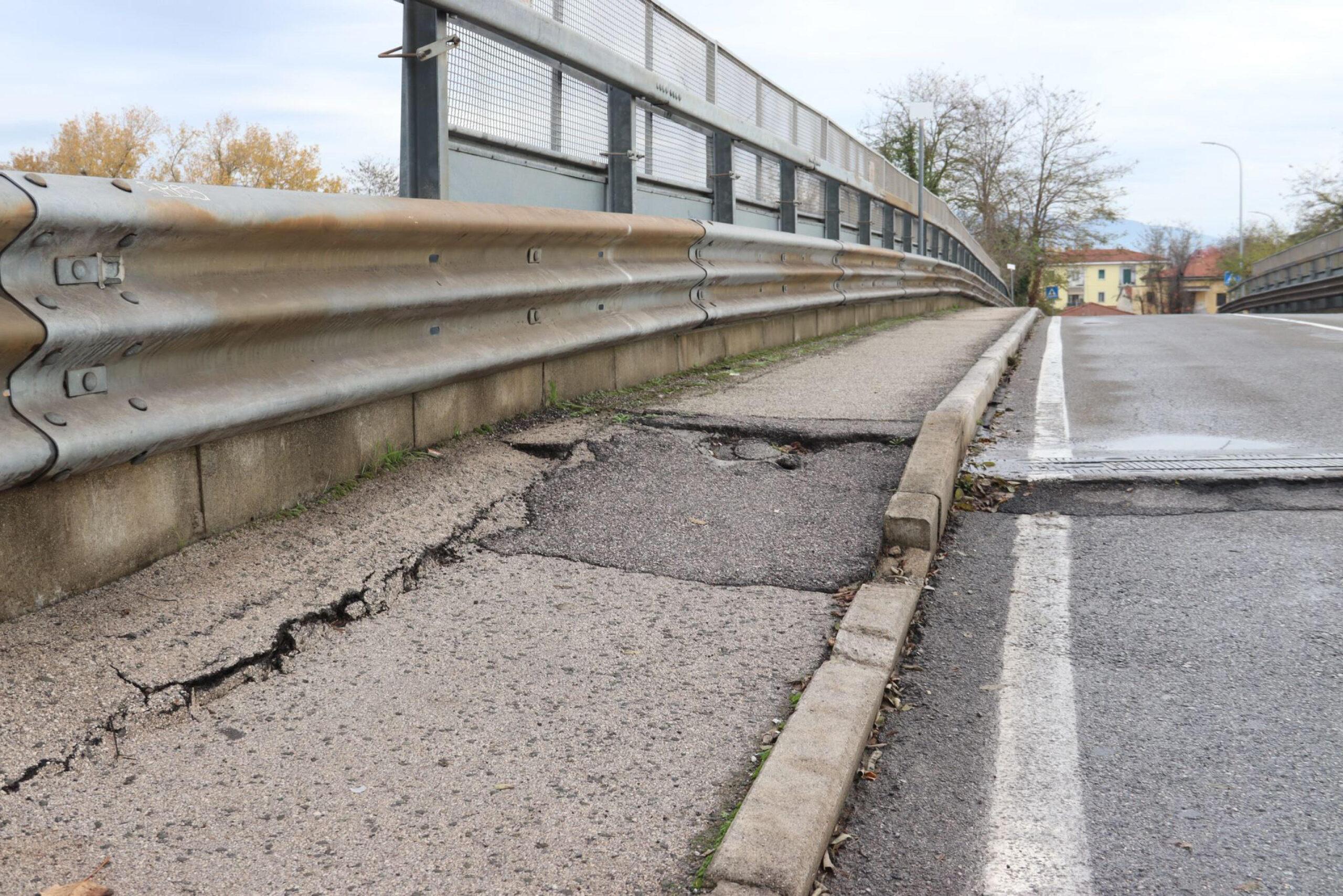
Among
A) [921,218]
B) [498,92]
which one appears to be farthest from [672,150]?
[921,218]

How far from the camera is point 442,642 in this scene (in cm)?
302

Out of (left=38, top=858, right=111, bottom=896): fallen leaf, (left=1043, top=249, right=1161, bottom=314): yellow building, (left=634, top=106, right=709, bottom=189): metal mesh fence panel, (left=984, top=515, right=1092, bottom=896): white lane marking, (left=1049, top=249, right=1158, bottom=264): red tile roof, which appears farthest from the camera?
(left=1043, top=249, right=1161, bottom=314): yellow building

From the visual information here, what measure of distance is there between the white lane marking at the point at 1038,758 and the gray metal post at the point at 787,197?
6856 mm

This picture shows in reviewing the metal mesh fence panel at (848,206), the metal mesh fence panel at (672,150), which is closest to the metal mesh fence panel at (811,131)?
the metal mesh fence panel at (848,206)

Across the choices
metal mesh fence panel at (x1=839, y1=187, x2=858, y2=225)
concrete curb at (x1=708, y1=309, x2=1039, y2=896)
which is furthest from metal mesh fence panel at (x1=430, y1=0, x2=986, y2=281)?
concrete curb at (x1=708, y1=309, x2=1039, y2=896)

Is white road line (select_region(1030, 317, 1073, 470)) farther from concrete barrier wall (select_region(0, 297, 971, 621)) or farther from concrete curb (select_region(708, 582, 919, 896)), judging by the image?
concrete curb (select_region(708, 582, 919, 896))

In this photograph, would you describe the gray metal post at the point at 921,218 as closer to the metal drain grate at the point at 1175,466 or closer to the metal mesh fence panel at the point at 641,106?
the metal mesh fence panel at the point at 641,106

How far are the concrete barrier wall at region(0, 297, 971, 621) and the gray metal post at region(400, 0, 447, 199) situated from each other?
0.83 m

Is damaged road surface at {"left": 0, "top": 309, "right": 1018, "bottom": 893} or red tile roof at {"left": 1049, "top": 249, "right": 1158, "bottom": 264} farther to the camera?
red tile roof at {"left": 1049, "top": 249, "right": 1158, "bottom": 264}

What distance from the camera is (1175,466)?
5160 millimetres

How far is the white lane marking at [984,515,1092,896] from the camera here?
7.06 ft

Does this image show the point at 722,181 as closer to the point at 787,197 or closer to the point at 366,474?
the point at 787,197

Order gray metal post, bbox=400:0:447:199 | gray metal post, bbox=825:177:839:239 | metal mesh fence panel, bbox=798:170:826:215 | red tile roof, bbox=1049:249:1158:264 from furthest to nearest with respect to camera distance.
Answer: red tile roof, bbox=1049:249:1158:264 < gray metal post, bbox=825:177:839:239 < metal mesh fence panel, bbox=798:170:826:215 < gray metal post, bbox=400:0:447:199

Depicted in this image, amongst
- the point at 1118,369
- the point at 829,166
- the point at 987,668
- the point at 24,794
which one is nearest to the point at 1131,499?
the point at 987,668
